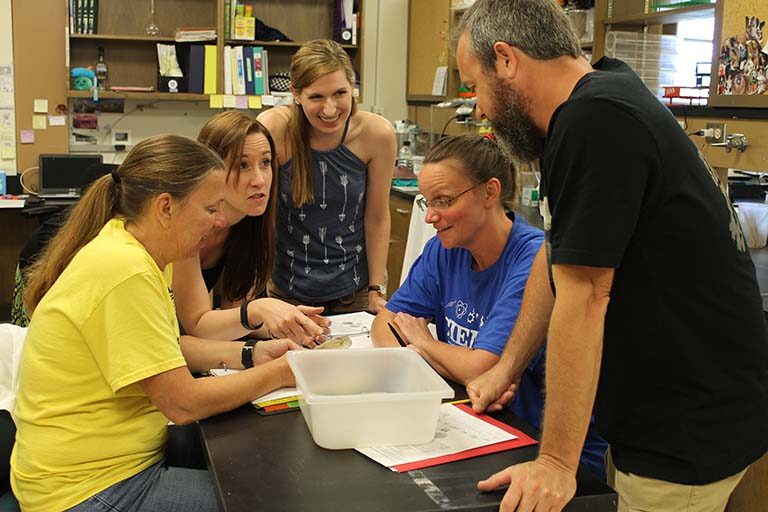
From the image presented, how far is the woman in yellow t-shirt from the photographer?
1.40 metres

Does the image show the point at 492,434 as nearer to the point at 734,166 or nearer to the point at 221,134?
the point at 221,134

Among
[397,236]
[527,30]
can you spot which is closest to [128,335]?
[527,30]

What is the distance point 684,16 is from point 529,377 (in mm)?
2251

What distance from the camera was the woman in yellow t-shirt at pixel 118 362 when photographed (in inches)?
55.2

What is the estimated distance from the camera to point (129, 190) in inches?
61.6

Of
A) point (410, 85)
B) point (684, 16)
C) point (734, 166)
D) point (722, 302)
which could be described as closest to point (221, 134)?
point (722, 302)

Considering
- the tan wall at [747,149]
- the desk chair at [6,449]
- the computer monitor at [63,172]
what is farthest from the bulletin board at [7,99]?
the tan wall at [747,149]

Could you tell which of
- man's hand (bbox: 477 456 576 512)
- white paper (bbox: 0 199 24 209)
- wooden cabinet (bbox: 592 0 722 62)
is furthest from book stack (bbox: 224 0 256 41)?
man's hand (bbox: 477 456 576 512)

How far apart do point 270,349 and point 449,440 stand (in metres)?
0.58

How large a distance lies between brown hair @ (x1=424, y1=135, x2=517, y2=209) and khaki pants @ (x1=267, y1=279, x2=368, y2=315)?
883 mm

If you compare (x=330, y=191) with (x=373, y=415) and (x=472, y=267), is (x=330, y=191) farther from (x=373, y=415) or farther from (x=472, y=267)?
(x=373, y=415)

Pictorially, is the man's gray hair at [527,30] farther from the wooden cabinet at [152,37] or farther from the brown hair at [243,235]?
the wooden cabinet at [152,37]

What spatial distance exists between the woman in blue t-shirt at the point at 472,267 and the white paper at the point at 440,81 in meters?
3.29

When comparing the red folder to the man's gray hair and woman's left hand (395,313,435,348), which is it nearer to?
woman's left hand (395,313,435,348)
